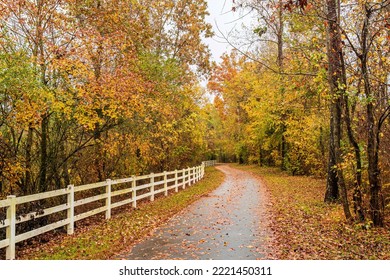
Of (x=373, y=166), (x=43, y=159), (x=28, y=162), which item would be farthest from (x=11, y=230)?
(x=373, y=166)

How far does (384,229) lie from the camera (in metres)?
8.26

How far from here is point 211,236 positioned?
7770 millimetres

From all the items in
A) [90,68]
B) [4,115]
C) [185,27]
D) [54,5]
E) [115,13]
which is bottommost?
[4,115]

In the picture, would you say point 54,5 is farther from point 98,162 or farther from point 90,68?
point 98,162

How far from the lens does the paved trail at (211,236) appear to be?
6.50 meters

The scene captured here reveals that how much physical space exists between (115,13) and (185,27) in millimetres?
9877

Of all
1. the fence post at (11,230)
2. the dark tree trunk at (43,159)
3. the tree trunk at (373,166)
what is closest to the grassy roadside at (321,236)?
the tree trunk at (373,166)

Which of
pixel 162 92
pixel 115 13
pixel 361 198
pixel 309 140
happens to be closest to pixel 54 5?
pixel 115 13

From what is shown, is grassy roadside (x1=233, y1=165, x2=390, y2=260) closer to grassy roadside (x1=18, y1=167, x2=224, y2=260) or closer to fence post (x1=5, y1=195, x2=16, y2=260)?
grassy roadside (x1=18, y1=167, x2=224, y2=260)

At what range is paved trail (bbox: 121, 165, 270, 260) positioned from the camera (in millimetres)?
6504

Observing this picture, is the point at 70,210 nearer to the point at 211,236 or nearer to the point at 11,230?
the point at 11,230

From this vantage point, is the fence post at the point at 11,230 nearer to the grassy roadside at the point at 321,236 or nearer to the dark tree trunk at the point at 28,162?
the dark tree trunk at the point at 28,162

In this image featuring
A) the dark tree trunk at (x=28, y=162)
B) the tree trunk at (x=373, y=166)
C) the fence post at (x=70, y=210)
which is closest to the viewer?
the tree trunk at (x=373, y=166)

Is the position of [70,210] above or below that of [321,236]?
above
